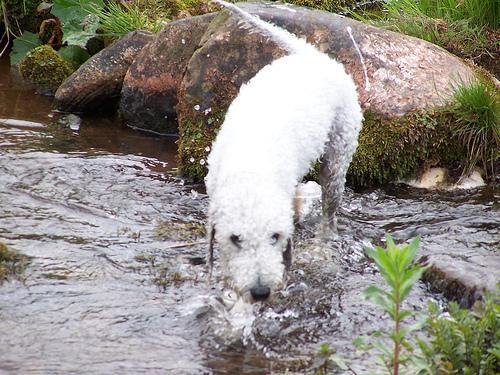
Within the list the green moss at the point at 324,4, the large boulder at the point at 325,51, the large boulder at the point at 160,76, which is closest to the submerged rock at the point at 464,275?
the large boulder at the point at 325,51

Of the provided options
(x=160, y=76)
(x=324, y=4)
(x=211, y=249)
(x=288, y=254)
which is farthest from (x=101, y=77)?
(x=288, y=254)

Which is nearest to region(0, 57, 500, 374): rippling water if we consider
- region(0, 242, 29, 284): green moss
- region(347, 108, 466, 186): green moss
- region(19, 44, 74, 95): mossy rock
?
region(0, 242, 29, 284): green moss

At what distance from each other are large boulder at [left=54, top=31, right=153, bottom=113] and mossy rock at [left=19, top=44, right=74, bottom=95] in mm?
691

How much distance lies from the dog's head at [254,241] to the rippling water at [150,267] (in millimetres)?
438

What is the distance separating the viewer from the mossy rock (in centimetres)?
983

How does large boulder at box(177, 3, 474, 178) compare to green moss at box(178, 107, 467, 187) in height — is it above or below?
above

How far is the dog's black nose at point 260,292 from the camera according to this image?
4316 mm

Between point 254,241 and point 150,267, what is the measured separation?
4.55ft

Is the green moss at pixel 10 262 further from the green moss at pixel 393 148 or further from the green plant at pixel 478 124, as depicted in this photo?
the green plant at pixel 478 124

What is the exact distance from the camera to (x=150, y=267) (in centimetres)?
555

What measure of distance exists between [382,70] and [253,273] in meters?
3.63

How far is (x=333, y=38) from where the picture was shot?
7.52 m

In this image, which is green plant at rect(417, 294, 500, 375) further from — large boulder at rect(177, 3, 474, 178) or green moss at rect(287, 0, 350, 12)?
green moss at rect(287, 0, 350, 12)

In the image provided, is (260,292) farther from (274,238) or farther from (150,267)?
(150,267)
